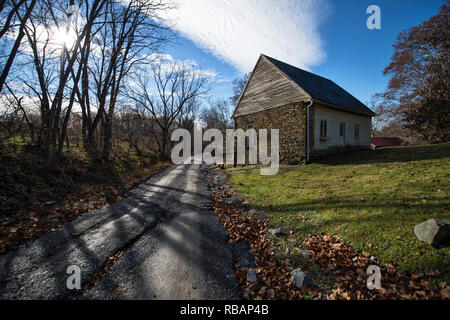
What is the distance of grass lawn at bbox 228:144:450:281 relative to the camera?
115 inches

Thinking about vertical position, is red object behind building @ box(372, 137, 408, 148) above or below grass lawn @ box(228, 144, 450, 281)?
above

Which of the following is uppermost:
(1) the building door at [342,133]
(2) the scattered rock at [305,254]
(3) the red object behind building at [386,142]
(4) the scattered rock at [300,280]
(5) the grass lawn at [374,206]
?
(3) the red object behind building at [386,142]

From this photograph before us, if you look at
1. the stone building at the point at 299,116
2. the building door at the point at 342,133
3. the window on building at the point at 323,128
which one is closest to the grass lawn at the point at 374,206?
the stone building at the point at 299,116

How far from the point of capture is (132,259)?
10.4 feet

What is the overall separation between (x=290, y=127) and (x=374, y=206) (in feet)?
27.3

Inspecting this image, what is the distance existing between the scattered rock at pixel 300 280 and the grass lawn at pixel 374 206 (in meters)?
0.96

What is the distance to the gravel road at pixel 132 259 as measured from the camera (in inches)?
97.1

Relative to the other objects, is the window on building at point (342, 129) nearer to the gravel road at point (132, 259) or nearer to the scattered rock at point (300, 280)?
the gravel road at point (132, 259)

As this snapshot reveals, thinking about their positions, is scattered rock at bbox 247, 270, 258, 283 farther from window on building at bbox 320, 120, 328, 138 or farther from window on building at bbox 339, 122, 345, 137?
window on building at bbox 339, 122, 345, 137

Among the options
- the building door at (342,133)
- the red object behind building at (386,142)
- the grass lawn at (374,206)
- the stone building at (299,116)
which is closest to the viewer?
the grass lawn at (374,206)

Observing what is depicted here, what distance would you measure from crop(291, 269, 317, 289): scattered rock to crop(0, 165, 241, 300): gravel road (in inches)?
34.2

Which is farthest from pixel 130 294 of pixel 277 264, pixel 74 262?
pixel 277 264

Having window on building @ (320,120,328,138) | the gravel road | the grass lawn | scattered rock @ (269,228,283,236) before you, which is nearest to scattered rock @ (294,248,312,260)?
the grass lawn
